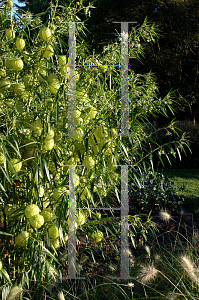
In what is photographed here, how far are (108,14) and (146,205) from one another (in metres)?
10.9

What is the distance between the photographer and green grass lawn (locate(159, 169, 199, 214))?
5.13m

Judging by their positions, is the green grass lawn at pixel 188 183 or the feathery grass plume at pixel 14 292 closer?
the feathery grass plume at pixel 14 292

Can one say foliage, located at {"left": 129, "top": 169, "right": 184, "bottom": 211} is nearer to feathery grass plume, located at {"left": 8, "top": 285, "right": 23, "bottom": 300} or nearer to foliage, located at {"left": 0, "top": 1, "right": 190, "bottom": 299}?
foliage, located at {"left": 0, "top": 1, "right": 190, "bottom": 299}

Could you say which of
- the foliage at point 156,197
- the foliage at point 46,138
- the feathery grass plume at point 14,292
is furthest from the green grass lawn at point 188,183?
the feathery grass plume at point 14,292

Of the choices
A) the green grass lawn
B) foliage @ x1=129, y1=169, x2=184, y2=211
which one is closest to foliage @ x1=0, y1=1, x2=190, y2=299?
foliage @ x1=129, y1=169, x2=184, y2=211

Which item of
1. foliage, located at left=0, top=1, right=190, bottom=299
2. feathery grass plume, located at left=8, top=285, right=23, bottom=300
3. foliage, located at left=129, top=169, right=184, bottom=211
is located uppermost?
foliage, located at left=0, top=1, right=190, bottom=299

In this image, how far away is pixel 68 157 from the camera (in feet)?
6.15

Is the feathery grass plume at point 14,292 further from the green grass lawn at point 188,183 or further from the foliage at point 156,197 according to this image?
the green grass lawn at point 188,183

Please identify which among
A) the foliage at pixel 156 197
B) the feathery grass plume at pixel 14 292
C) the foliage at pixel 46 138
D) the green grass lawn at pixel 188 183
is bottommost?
the green grass lawn at pixel 188 183

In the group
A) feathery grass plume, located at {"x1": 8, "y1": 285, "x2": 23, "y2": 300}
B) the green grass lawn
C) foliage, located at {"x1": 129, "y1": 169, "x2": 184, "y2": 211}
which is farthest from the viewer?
the green grass lawn

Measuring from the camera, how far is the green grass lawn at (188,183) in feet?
16.8

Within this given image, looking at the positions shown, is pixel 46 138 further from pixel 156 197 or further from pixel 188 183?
pixel 188 183

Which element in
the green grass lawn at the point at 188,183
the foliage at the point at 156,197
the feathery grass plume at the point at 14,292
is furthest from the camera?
the green grass lawn at the point at 188,183

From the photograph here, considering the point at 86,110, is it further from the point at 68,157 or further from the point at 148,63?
the point at 148,63
